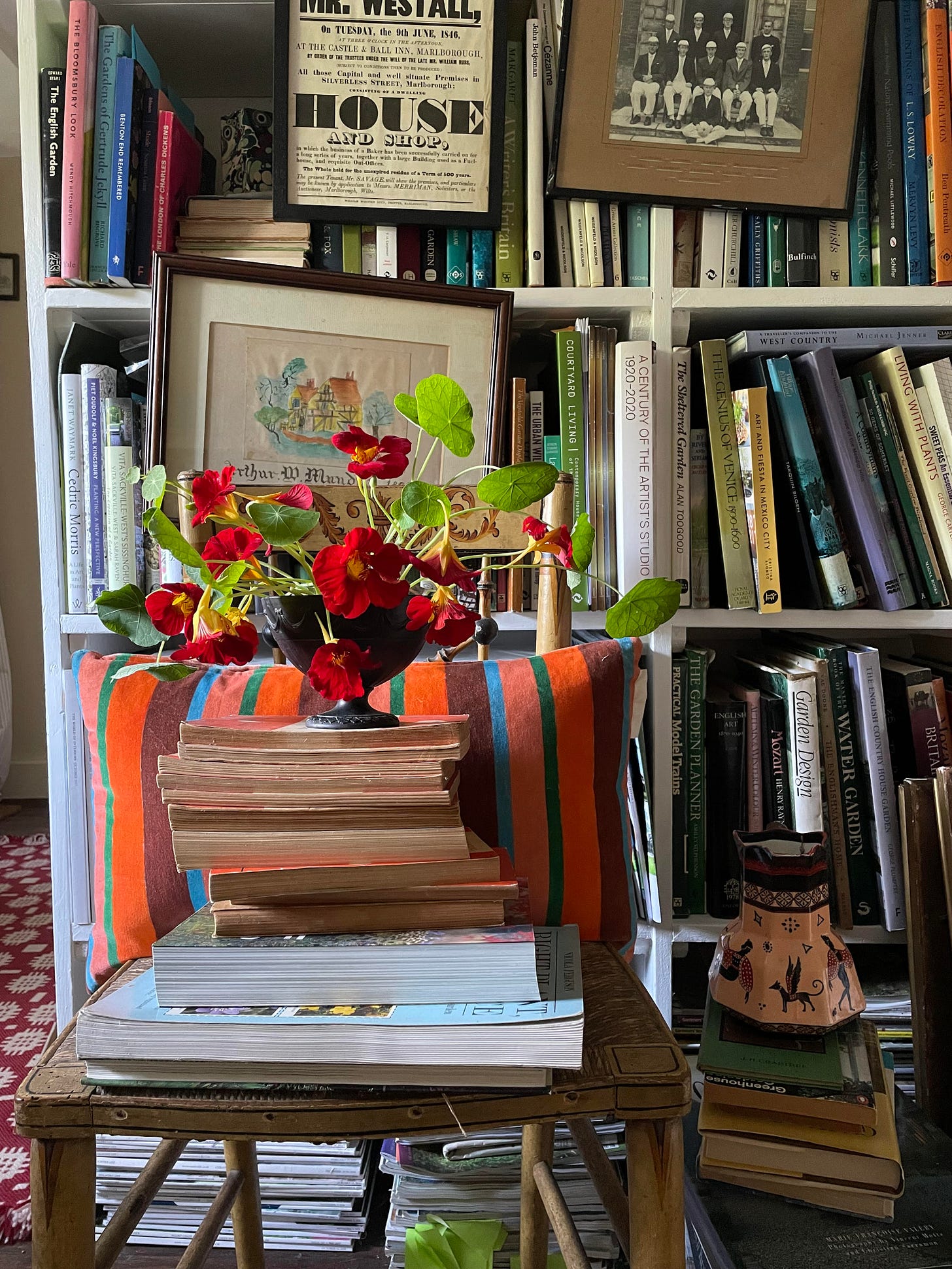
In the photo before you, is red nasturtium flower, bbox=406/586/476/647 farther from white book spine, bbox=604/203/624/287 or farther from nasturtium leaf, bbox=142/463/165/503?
white book spine, bbox=604/203/624/287

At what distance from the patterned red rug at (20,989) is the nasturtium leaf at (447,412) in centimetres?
114

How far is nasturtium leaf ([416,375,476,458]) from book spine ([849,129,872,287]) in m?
0.67

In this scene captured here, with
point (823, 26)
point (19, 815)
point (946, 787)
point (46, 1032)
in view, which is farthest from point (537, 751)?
point (19, 815)

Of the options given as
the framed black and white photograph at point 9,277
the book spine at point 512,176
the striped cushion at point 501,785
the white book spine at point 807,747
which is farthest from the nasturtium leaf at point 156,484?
the framed black and white photograph at point 9,277

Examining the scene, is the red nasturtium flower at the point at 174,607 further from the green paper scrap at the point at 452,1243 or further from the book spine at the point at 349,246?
the green paper scrap at the point at 452,1243

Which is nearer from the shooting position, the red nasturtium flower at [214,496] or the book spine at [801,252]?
the red nasturtium flower at [214,496]

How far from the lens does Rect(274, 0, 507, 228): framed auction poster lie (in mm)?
1135

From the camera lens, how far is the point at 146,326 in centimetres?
123

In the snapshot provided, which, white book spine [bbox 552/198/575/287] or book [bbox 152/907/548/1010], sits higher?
white book spine [bbox 552/198/575/287]

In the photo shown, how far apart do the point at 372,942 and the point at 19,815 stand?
9.57ft

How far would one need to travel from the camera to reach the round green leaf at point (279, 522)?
71 cm

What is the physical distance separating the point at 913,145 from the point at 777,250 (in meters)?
0.20

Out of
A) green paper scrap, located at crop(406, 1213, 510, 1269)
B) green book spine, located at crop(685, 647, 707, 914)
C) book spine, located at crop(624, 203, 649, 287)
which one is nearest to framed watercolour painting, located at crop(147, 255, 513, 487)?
book spine, located at crop(624, 203, 649, 287)

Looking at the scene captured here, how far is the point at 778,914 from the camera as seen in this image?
96 centimetres
